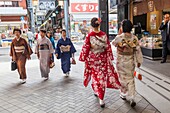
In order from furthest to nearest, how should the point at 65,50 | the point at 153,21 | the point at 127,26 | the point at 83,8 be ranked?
the point at 83,8 < the point at 153,21 < the point at 65,50 < the point at 127,26

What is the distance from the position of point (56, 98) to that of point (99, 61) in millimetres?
1322

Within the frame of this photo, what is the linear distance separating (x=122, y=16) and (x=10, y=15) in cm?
1375

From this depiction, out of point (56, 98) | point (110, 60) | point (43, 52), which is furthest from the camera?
point (43, 52)

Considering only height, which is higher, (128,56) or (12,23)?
(12,23)

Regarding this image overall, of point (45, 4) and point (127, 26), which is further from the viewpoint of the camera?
point (45, 4)

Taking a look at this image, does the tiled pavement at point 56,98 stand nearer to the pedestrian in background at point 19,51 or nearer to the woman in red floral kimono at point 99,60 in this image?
the woman in red floral kimono at point 99,60

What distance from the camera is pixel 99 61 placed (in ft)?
12.2

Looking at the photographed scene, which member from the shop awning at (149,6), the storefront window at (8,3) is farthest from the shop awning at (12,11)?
the shop awning at (149,6)

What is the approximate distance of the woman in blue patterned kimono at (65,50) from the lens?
5.86 meters

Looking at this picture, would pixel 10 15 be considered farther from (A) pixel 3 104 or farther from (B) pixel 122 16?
(A) pixel 3 104

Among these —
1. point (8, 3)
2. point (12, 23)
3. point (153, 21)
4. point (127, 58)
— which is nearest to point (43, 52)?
point (127, 58)

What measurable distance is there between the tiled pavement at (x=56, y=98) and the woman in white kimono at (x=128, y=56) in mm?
360

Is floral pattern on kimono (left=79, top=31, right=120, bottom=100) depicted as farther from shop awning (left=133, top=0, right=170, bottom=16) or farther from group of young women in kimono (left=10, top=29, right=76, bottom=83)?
shop awning (left=133, top=0, right=170, bottom=16)

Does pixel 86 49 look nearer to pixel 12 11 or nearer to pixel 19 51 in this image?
pixel 19 51
